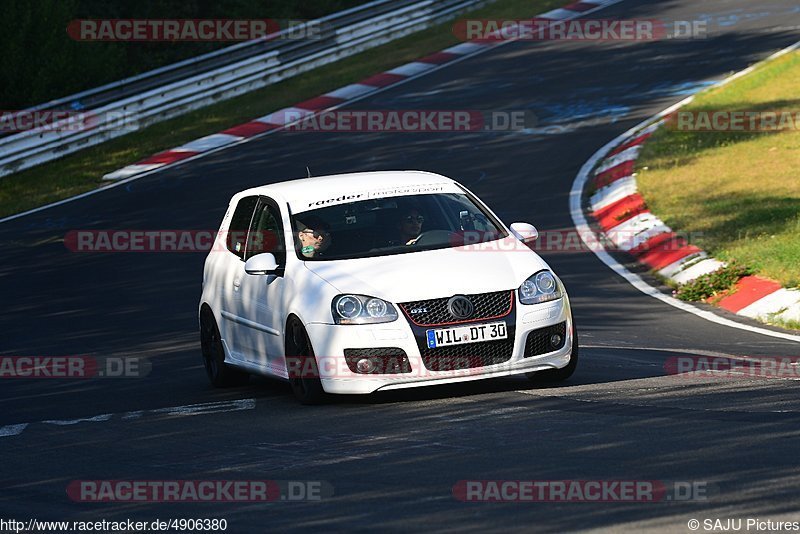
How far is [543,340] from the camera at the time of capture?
9.24 m

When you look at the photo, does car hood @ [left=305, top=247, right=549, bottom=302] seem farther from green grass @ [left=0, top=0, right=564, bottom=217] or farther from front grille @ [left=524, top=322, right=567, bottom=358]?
green grass @ [left=0, top=0, right=564, bottom=217]

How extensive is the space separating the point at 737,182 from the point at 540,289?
357 inches

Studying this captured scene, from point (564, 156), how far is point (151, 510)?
15.0 metres

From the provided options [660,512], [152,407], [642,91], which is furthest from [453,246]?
[642,91]

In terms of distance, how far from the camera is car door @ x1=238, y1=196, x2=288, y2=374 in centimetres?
988

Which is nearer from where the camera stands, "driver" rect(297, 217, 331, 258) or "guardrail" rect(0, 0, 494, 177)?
"driver" rect(297, 217, 331, 258)

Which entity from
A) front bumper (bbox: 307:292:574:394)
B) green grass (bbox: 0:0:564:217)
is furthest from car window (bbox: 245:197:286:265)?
green grass (bbox: 0:0:564:217)

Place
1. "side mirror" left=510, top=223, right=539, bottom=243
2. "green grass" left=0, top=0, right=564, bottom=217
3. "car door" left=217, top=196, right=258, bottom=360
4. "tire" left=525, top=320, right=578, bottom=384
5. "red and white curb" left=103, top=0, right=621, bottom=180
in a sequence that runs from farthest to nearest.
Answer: "red and white curb" left=103, top=0, right=621, bottom=180
"green grass" left=0, top=0, right=564, bottom=217
"car door" left=217, top=196, right=258, bottom=360
"side mirror" left=510, top=223, right=539, bottom=243
"tire" left=525, top=320, right=578, bottom=384

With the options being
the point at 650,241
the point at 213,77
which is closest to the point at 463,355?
the point at 650,241

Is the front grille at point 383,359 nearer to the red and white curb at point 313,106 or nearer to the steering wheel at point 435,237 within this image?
the steering wheel at point 435,237

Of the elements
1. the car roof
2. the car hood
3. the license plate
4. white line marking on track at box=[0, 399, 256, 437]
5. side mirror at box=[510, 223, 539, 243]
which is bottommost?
white line marking on track at box=[0, 399, 256, 437]

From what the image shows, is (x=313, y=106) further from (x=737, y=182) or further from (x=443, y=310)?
(x=443, y=310)

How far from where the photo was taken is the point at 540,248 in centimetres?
1634

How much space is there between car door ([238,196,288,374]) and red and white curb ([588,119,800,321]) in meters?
4.49
